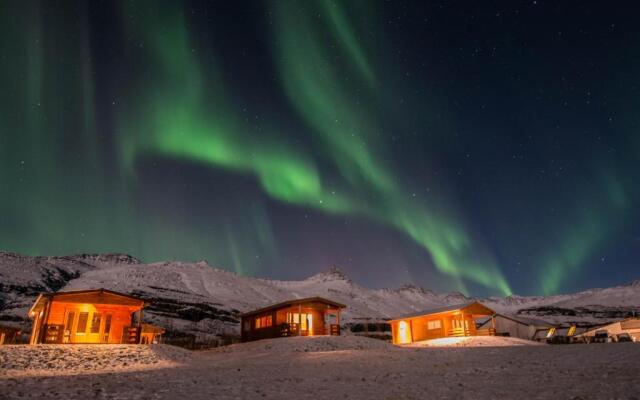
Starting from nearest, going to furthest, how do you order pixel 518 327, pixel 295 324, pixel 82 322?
1. pixel 82 322
2. pixel 295 324
3. pixel 518 327

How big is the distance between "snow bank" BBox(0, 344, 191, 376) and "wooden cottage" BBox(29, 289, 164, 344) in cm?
603

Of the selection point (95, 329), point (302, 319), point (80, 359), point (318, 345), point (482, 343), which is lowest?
point (80, 359)

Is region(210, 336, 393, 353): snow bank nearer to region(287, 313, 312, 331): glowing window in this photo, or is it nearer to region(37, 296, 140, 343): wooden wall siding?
region(287, 313, 312, 331): glowing window

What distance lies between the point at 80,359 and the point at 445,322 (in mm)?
36098

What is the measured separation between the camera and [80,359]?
2012cm

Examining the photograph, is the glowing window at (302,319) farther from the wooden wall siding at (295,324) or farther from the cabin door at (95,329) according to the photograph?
the cabin door at (95,329)

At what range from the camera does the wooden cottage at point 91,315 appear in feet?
99.5

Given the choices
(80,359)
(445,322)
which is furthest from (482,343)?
(80,359)

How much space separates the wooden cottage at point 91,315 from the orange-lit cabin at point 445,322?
29798 millimetres

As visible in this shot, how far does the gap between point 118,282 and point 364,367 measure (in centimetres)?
18347

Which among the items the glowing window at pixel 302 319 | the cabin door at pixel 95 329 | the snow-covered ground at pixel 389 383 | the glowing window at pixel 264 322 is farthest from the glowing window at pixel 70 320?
the glowing window at pixel 302 319

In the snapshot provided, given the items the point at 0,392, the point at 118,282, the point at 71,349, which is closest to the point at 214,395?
the point at 0,392

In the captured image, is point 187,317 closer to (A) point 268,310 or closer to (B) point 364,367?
(A) point 268,310

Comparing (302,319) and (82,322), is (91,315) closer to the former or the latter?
(82,322)
